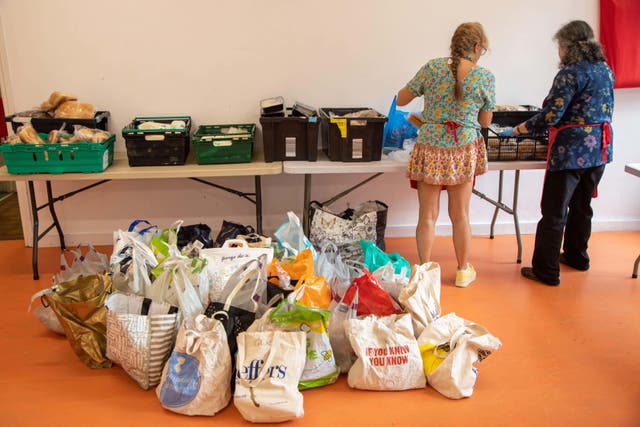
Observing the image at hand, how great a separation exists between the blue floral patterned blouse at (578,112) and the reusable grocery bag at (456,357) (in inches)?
57.5

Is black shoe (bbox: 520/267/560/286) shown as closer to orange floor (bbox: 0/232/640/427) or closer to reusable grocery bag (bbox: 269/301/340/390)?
orange floor (bbox: 0/232/640/427)

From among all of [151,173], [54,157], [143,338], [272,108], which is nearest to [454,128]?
[272,108]

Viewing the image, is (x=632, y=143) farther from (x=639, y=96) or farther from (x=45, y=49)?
(x=45, y=49)

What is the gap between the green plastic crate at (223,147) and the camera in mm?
3750

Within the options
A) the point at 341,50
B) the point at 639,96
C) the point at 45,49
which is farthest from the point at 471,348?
the point at 45,49

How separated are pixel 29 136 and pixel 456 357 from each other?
285 centimetres

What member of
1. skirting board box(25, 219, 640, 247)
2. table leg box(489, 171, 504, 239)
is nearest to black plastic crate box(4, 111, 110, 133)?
skirting board box(25, 219, 640, 247)

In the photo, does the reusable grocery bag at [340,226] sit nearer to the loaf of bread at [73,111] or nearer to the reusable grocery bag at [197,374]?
the reusable grocery bag at [197,374]

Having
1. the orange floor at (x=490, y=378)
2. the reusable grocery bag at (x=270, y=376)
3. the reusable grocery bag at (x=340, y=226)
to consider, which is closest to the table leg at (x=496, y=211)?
the orange floor at (x=490, y=378)

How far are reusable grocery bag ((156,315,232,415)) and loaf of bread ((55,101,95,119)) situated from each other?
2.03 m

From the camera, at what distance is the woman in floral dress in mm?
3209

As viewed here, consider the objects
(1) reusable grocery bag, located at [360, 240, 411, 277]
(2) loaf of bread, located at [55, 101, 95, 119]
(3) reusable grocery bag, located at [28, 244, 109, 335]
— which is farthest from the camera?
(2) loaf of bread, located at [55, 101, 95, 119]

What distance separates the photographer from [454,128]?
3.35m

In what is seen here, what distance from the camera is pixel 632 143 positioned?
179 inches
